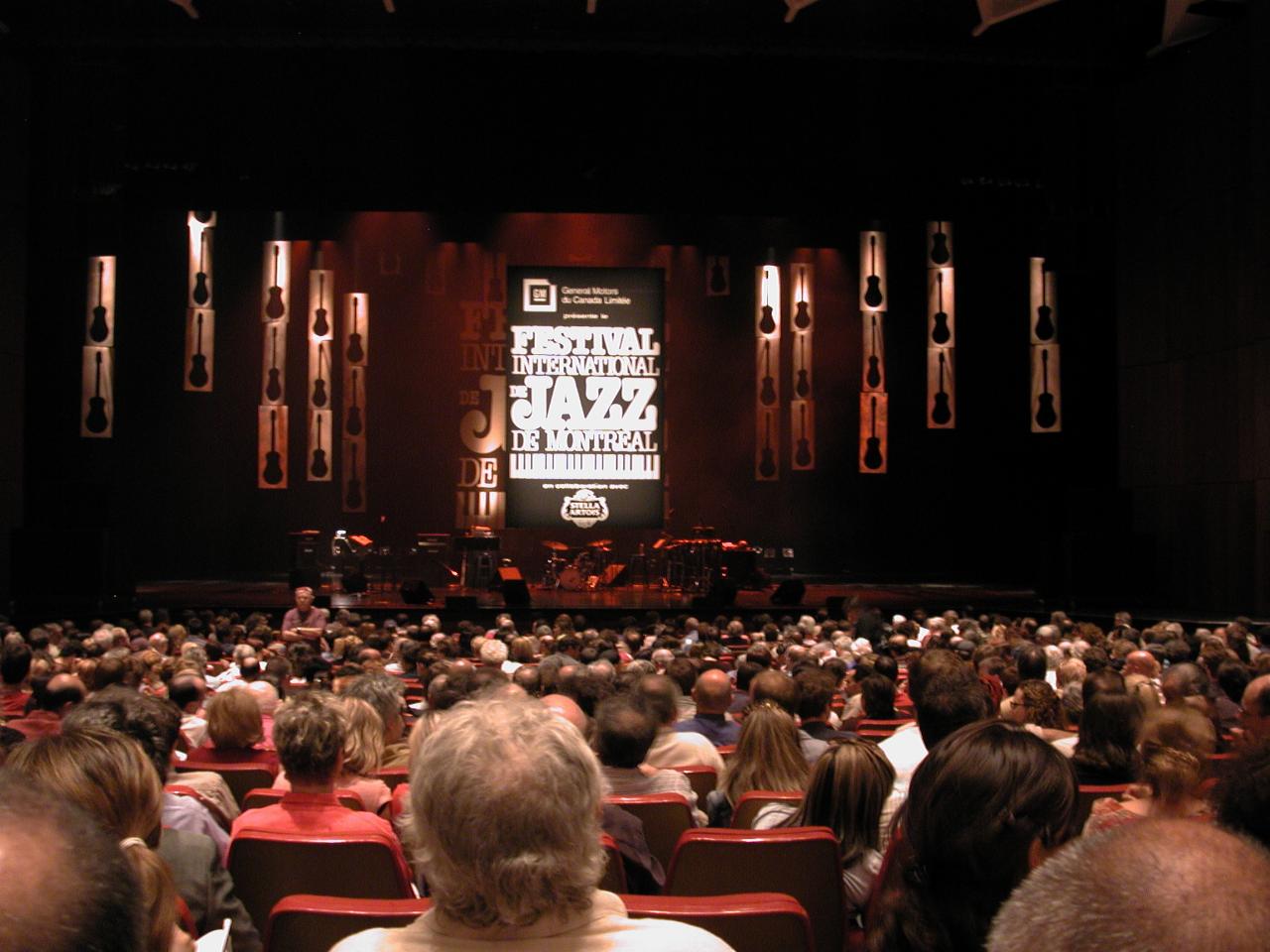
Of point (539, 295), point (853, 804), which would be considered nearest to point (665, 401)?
point (539, 295)

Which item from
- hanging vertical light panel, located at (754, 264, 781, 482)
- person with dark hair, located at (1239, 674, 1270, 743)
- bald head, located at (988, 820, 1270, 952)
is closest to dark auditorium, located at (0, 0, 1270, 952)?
bald head, located at (988, 820, 1270, 952)

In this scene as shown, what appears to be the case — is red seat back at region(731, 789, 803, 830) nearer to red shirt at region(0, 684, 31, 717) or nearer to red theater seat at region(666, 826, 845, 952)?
red theater seat at region(666, 826, 845, 952)

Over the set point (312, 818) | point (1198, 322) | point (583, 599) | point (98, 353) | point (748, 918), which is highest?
point (1198, 322)

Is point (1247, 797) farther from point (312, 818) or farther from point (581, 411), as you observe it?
point (581, 411)

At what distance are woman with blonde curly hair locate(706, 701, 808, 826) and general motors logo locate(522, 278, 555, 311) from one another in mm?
15193

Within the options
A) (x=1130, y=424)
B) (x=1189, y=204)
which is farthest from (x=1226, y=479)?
(x=1189, y=204)

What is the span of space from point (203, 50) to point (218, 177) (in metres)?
1.30

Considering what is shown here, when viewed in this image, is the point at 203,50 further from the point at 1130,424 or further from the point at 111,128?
the point at 1130,424

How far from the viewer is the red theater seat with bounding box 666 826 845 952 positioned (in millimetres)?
2615

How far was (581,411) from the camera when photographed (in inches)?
723

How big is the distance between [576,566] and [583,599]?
204 centimetres

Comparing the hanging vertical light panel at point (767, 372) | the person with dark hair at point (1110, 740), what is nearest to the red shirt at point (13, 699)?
the person with dark hair at point (1110, 740)

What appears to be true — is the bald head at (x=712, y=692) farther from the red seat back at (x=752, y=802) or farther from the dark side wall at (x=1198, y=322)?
the dark side wall at (x=1198, y=322)

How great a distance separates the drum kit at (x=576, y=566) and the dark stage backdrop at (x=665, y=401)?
0.53 metres
